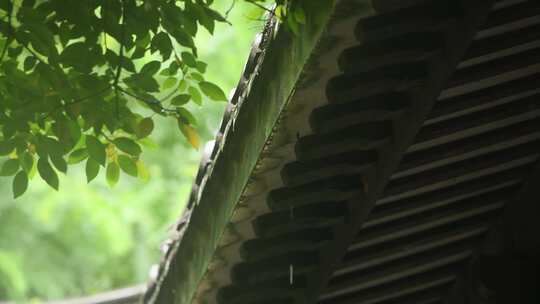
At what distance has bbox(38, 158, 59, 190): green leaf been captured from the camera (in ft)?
9.92

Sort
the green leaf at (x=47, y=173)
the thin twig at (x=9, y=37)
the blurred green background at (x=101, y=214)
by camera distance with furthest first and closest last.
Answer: the blurred green background at (x=101, y=214), the green leaf at (x=47, y=173), the thin twig at (x=9, y=37)

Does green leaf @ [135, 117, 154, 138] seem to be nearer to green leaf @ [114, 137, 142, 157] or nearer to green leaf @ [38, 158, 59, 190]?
green leaf @ [114, 137, 142, 157]

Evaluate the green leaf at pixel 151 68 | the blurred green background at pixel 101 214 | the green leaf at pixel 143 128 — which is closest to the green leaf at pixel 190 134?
the green leaf at pixel 143 128

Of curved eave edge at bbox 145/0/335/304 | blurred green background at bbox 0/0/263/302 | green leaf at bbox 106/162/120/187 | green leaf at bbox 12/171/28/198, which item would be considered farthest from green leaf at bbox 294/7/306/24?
blurred green background at bbox 0/0/263/302

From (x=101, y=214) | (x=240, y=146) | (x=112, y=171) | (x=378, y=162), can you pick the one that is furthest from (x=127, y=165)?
(x=101, y=214)

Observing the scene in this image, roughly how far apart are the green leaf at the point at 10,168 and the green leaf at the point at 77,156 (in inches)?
Answer: 6.3

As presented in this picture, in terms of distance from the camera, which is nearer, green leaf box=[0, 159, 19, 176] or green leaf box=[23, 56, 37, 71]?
green leaf box=[23, 56, 37, 71]

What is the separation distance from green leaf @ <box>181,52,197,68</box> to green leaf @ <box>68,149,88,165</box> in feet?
1.30

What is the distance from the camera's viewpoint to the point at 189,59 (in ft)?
10.3

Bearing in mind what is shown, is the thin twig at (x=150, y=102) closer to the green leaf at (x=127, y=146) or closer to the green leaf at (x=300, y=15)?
the green leaf at (x=127, y=146)

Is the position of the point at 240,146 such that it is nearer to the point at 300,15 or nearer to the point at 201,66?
the point at 201,66

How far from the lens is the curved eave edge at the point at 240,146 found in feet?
7.80

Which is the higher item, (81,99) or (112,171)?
(81,99)

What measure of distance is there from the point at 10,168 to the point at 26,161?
0.06 m
